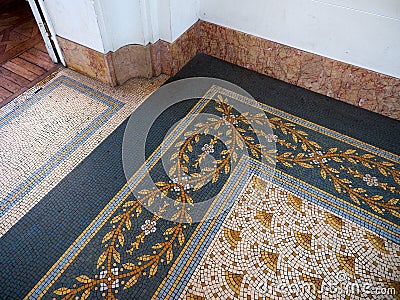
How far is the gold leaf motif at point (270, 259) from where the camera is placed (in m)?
1.58

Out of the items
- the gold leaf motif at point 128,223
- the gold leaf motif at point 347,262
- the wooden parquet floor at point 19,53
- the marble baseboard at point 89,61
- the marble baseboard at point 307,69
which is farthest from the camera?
the wooden parquet floor at point 19,53

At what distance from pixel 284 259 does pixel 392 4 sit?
153cm

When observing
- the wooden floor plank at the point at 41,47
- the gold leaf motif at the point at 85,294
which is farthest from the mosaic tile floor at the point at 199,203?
the wooden floor plank at the point at 41,47

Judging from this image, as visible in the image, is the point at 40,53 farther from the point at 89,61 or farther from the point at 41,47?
A: the point at 89,61

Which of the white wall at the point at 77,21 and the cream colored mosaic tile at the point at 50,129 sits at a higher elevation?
the white wall at the point at 77,21

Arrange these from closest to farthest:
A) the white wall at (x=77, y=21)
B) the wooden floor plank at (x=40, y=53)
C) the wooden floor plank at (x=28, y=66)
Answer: the white wall at (x=77, y=21) → the wooden floor plank at (x=28, y=66) → the wooden floor plank at (x=40, y=53)

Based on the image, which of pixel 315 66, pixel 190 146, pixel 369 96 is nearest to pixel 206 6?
pixel 315 66

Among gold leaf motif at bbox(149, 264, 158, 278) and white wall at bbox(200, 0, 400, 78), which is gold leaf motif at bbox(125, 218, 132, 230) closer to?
gold leaf motif at bbox(149, 264, 158, 278)

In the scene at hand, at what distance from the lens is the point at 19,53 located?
2.74 metres

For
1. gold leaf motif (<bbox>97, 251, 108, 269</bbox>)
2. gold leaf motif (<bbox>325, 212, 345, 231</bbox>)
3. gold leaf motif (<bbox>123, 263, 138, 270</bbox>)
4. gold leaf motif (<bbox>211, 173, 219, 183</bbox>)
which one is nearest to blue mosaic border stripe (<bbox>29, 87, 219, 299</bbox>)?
gold leaf motif (<bbox>97, 251, 108, 269</bbox>)

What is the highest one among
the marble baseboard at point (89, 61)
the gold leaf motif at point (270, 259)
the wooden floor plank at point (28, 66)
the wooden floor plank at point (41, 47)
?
the wooden floor plank at point (41, 47)

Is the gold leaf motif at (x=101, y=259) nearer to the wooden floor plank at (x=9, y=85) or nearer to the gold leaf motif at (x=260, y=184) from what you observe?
the gold leaf motif at (x=260, y=184)

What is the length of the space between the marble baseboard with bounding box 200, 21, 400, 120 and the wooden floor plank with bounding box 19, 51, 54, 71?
4.06 ft

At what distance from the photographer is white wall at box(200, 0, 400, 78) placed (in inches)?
77.4
